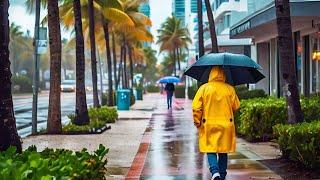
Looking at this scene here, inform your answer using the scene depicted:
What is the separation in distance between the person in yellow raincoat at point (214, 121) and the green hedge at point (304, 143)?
1692mm

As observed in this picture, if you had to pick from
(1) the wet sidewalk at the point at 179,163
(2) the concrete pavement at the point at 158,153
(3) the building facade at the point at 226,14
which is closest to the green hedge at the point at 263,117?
(2) the concrete pavement at the point at 158,153

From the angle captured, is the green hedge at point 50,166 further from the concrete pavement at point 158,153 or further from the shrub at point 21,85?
the shrub at point 21,85

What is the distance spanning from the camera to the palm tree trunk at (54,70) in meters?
16.9

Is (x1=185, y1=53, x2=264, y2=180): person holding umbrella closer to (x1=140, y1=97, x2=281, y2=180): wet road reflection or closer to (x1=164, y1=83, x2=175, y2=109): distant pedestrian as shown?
(x1=140, y1=97, x2=281, y2=180): wet road reflection

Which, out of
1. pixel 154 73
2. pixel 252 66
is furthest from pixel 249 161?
pixel 154 73

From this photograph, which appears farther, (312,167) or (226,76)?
(312,167)

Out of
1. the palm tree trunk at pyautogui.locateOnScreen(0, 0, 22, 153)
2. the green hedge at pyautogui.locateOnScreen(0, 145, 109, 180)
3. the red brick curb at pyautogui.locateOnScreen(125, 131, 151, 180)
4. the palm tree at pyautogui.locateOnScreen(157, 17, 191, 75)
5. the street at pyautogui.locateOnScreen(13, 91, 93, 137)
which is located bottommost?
the street at pyautogui.locateOnScreen(13, 91, 93, 137)

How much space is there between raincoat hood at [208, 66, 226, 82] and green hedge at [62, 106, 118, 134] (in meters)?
9.70

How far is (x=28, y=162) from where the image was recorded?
5840 millimetres

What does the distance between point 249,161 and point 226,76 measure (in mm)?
3121

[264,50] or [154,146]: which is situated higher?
[264,50]

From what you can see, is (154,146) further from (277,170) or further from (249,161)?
(277,170)

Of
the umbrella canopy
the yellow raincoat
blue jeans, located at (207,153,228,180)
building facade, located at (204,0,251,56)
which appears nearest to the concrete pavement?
blue jeans, located at (207,153,228,180)

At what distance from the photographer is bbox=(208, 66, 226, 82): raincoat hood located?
→ 834cm
